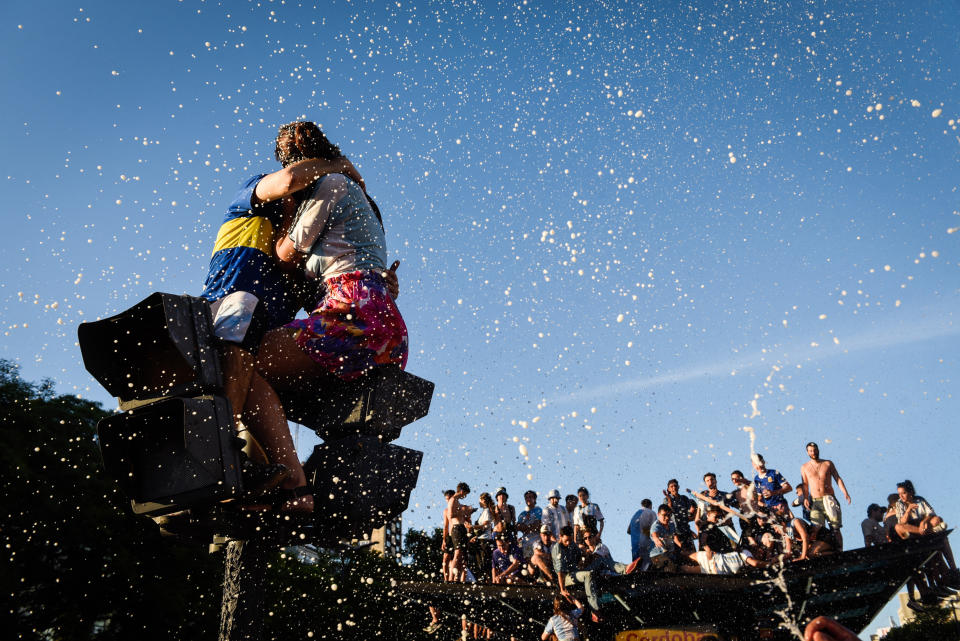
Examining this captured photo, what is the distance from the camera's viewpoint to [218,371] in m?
2.18

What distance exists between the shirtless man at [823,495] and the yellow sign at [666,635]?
2289 mm

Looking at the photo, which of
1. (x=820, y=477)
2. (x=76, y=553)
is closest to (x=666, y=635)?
(x=820, y=477)

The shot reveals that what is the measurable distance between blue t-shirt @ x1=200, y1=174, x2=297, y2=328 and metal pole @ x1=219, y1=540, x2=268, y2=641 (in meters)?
0.81

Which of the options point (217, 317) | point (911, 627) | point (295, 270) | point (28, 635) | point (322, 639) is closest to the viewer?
point (217, 317)

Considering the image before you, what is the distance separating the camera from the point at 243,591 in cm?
209

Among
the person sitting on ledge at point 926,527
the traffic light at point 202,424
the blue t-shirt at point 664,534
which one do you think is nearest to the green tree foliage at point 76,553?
the blue t-shirt at point 664,534

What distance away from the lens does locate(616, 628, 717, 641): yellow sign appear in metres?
9.89

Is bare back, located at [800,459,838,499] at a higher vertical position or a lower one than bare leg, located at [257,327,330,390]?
higher

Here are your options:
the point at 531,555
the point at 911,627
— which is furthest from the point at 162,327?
the point at 911,627

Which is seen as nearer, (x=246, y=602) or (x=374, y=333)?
(x=246, y=602)

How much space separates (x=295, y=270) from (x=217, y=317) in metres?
0.47

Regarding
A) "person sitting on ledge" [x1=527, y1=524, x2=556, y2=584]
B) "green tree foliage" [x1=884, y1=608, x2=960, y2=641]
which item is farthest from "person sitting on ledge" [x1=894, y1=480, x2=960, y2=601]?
"person sitting on ledge" [x1=527, y1=524, x2=556, y2=584]

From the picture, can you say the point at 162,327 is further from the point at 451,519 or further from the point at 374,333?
the point at 451,519

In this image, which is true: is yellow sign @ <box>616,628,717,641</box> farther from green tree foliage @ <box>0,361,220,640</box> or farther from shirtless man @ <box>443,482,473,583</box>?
green tree foliage @ <box>0,361,220,640</box>
